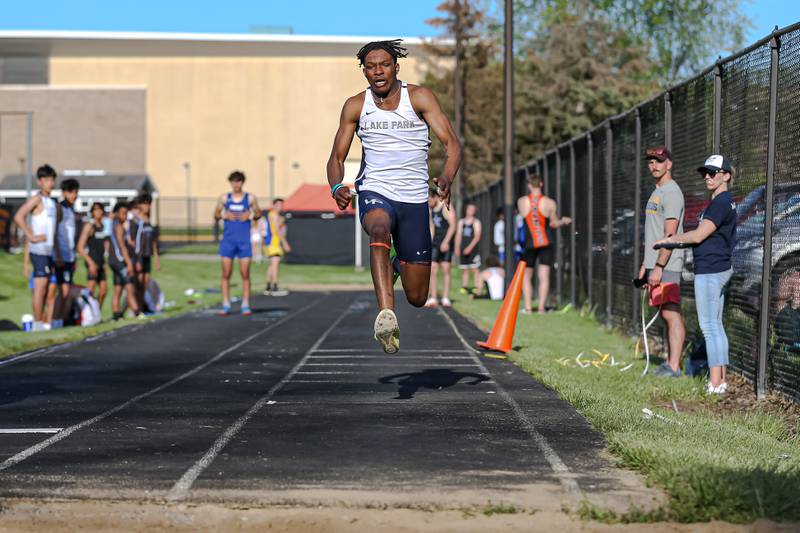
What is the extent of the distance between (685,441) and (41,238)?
421 inches

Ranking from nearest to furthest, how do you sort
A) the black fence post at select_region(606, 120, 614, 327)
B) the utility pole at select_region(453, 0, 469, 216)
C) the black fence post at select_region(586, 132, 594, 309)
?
the black fence post at select_region(606, 120, 614, 327), the black fence post at select_region(586, 132, 594, 309), the utility pole at select_region(453, 0, 469, 216)

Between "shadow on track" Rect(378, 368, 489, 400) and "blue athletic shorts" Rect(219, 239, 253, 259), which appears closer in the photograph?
"shadow on track" Rect(378, 368, 489, 400)

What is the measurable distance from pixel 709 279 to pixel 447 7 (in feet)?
157

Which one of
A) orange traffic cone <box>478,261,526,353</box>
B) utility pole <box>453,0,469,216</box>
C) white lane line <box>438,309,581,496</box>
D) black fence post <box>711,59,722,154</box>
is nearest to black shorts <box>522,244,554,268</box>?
orange traffic cone <box>478,261,526,353</box>

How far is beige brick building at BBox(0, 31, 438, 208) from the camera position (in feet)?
277

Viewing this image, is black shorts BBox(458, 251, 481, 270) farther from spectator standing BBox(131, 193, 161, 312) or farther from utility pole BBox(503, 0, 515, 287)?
spectator standing BBox(131, 193, 161, 312)

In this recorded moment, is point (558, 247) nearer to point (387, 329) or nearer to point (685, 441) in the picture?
point (387, 329)

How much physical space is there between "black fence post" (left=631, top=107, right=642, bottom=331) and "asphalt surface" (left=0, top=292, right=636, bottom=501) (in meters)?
2.43

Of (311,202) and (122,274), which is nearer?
(122,274)

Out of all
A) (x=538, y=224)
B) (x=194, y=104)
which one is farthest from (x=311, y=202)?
(x=538, y=224)

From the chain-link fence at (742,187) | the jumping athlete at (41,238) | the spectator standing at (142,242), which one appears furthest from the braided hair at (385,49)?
the spectator standing at (142,242)

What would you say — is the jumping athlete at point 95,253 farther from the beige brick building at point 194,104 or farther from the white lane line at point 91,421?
the beige brick building at point 194,104

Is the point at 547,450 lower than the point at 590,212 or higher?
lower

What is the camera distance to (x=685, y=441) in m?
6.70
